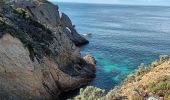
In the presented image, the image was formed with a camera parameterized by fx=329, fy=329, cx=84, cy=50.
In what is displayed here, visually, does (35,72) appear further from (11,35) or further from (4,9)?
(4,9)

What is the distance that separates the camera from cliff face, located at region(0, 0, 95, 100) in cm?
4388

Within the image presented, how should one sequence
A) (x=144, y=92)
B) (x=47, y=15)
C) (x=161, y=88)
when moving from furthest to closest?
(x=47, y=15), (x=144, y=92), (x=161, y=88)

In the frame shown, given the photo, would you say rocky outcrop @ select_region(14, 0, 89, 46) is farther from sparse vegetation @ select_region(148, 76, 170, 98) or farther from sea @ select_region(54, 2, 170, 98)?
sparse vegetation @ select_region(148, 76, 170, 98)

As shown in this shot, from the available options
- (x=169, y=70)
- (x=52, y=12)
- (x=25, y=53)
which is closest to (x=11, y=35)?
(x=25, y=53)

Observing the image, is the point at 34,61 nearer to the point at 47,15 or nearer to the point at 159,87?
the point at 159,87

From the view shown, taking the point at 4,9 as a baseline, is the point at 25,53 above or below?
below

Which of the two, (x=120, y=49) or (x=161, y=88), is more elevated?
(x=161, y=88)

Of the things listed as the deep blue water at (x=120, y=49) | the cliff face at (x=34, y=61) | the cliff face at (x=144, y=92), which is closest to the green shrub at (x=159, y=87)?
the cliff face at (x=144, y=92)

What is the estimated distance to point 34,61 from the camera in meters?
47.7

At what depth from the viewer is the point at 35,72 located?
4700 cm

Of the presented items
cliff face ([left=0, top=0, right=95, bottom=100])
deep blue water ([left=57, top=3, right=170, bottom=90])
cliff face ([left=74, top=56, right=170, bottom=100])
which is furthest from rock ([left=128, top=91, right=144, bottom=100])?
deep blue water ([left=57, top=3, right=170, bottom=90])

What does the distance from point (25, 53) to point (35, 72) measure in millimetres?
3131

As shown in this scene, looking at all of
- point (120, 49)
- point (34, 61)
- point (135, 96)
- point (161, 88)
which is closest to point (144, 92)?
point (135, 96)

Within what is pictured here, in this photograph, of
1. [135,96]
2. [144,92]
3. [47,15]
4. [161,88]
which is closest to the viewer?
[135,96]
